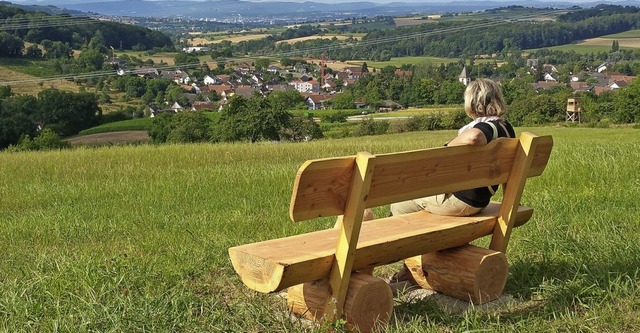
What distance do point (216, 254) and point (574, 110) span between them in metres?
53.2

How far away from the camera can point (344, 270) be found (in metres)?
3.50

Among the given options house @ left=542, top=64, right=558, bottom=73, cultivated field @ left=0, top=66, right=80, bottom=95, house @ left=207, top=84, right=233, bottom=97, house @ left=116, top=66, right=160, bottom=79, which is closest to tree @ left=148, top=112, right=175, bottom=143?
cultivated field @ left=0, top=66, right=80, bottom=95

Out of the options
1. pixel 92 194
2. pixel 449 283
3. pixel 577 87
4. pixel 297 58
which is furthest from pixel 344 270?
pixel 297 58

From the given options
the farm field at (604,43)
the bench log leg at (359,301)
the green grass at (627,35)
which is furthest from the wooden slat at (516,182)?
the green grass at (627,35)

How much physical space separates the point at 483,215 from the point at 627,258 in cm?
93

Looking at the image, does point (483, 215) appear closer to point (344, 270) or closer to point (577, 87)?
point (344, 270)

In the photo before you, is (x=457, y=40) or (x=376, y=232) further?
(x=457, y=40)

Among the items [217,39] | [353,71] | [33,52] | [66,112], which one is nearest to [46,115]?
[66,112]

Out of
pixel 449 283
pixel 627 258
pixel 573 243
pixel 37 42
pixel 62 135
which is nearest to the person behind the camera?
pixel 449 283

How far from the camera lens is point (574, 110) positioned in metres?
54.5

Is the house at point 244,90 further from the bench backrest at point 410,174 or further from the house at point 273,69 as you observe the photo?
the bench backrest at point 410,174

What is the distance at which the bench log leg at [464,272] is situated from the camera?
4137mm

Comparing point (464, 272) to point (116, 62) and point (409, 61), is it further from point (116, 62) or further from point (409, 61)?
point (409, 61)

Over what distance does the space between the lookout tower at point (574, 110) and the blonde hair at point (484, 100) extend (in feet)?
168
